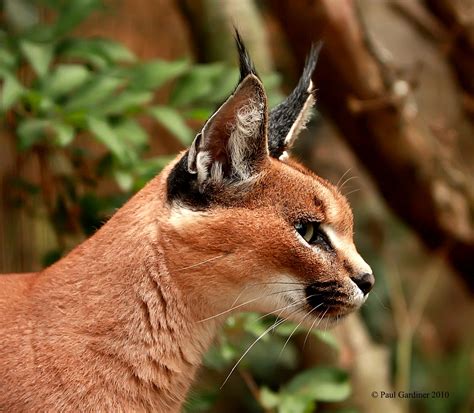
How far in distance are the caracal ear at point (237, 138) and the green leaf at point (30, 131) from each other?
991mm

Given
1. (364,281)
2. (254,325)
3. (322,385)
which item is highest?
(364,281)

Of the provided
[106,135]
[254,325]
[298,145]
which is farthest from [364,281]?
[298,145]

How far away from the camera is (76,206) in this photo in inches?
131

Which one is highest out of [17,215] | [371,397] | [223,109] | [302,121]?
[223,109]

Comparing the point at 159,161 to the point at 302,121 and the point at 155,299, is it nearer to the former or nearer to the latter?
the point at 302,121

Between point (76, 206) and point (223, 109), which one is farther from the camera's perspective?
point (76, 206)

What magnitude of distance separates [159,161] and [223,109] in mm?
1061

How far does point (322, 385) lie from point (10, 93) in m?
1.46

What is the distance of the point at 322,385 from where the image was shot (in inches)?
114

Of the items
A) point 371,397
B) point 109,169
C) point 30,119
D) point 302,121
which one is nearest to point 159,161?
point 109,169

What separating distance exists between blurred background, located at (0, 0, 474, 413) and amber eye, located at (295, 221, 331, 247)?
1.57ft

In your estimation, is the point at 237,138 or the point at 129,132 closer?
the point at 237,138

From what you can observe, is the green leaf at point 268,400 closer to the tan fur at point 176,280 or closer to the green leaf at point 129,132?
the tan fur at point 176,280

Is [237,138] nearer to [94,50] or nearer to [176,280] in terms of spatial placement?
[176,280]
